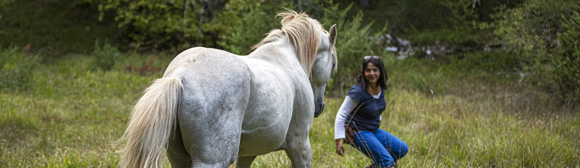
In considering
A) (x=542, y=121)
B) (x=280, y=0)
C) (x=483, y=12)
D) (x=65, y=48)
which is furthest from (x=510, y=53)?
(x=65, y=48)

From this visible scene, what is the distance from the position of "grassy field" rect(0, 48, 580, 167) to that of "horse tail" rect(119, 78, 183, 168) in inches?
82.7

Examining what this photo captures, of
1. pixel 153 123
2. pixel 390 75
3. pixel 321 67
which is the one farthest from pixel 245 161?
pixel 390 75

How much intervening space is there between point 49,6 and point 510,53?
15657 millimetres

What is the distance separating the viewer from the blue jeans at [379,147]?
3543mm

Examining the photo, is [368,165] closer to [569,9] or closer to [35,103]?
[569,9]

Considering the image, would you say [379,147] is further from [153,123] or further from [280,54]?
[153,123]

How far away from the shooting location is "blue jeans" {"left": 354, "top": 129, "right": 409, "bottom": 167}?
3543mm

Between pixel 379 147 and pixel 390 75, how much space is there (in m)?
7.20

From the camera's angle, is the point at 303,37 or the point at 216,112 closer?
the point at 216,112

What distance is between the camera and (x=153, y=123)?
1.97 m

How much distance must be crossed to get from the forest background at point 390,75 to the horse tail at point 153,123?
7.09ft

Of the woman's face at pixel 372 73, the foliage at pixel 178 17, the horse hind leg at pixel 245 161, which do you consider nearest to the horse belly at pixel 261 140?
the horse hind leg at pixel 245 161

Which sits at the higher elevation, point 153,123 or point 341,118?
point 153,123

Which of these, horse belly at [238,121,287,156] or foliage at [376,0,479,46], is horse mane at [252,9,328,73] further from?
foliage at [376,0,479,46]
